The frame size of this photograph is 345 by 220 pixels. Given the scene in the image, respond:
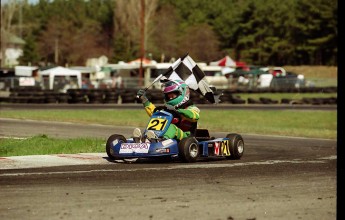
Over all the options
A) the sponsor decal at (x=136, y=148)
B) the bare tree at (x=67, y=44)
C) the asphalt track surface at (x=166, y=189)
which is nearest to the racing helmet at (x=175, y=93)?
the asphalt track surface at (x=166, y=189)

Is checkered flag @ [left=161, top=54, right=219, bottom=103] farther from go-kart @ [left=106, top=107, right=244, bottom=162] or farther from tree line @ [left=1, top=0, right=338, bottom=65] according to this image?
tree line @ [left=1, top=0, right=338, bottom=65]

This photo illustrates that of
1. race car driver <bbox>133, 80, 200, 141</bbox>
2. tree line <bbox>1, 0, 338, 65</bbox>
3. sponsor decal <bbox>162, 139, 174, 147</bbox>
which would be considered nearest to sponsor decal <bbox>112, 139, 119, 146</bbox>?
sponsor decal <bbox>162, 139, 174, 147</bbox>

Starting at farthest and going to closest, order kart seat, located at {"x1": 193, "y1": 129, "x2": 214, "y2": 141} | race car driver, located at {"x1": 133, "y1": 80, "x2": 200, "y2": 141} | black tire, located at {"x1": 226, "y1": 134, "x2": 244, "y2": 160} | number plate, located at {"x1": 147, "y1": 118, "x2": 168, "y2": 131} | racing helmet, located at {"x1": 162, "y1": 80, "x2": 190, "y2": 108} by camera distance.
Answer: black tire, located at {"x1": 226, "y1": 134, "x2": 244, "y2": 160} → kart seat, located at {"x1": 193, "y1": 129, "x2": 214, "y2": 141} → racing helmet, located at {"x1": 162, "y1": 80, "x2": 190, "y2": 108} → race car driver, located at {"x1": 133, "y1": 80, "x2": 200, "y2": 141} → number plate, located at {"x1": 147, "y1": 118, "x2": 168, "y2": 131}

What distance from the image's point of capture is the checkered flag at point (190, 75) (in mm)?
15242

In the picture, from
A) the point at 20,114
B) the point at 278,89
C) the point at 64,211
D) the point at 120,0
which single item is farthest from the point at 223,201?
the point at 120,0

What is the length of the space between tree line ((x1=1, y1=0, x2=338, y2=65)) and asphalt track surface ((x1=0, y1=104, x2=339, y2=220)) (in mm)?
89297

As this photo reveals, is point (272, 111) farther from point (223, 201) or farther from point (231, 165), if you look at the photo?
point (223, 201)

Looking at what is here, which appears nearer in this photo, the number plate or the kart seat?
Result: the number plate

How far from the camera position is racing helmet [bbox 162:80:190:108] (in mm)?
13531

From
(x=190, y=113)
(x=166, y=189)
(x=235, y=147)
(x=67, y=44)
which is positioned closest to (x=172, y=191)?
(x=166, y=189)

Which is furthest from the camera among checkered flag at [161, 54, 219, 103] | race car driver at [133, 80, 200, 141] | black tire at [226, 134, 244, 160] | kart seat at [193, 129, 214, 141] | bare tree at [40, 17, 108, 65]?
bare tree at [40, 17, 108, 65]

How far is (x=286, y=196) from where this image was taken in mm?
8625

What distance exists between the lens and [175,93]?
13.6 m

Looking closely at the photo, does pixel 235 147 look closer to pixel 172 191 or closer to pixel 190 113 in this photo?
pixel 190 113
